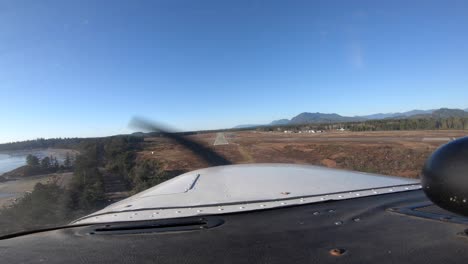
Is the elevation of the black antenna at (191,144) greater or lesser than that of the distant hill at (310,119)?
lesser

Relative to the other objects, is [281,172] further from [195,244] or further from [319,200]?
[195,244]

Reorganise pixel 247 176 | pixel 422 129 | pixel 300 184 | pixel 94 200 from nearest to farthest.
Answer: pixel 300 184, pixel 247 176, pixel 94 200, pixel 422 129

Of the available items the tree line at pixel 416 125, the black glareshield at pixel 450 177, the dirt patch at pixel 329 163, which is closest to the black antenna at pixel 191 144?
the black glareshield at pixel 450 177

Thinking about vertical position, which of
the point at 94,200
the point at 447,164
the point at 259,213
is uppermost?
the point at 447,164

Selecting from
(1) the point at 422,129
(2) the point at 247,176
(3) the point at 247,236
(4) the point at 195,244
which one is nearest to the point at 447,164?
(3) the point at 247,236

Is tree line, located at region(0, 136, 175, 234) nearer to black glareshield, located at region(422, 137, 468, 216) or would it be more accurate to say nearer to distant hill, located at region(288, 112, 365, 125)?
black glareshield, located at region(422, 137, 468, 216)

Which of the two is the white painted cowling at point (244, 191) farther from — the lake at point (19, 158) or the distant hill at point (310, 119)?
the lake at point (19, 158)

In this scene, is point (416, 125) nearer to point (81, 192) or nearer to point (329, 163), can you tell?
point (329, 163)

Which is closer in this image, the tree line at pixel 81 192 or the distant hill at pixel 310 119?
the tree line at pixel 81 192
